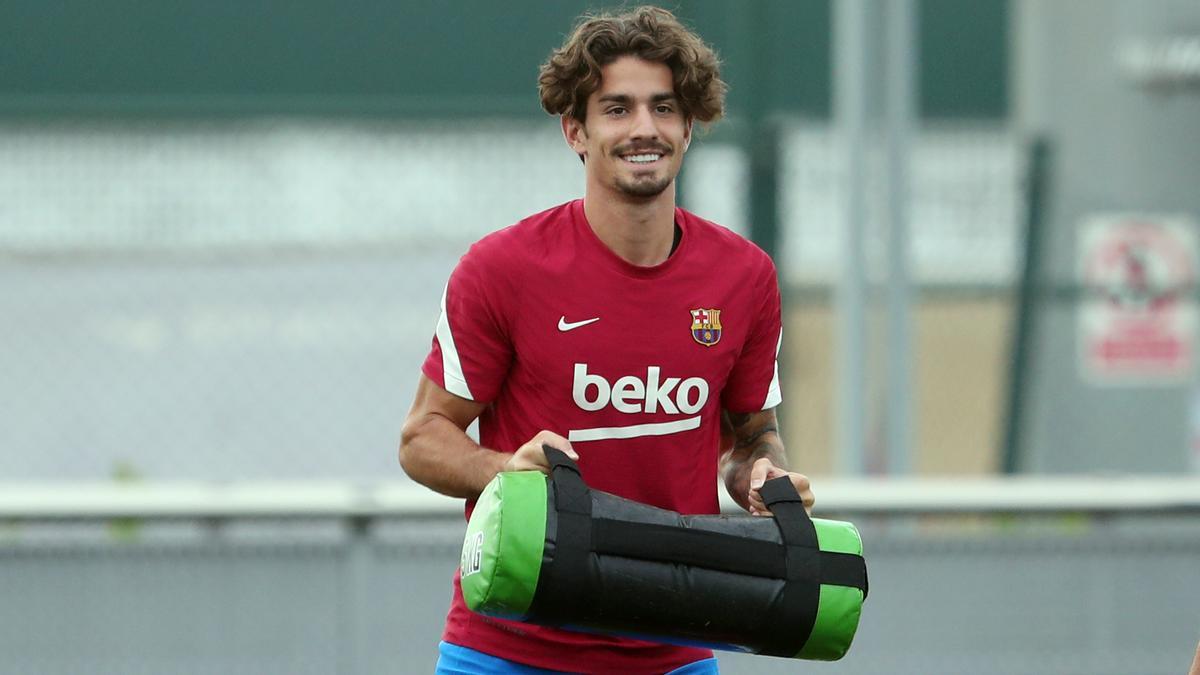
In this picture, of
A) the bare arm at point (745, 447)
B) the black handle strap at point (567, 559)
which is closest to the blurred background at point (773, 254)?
the bare arm at point (745, 447)

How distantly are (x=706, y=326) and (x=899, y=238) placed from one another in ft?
10.3

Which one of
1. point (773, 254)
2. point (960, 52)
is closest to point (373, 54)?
point (773, 254)

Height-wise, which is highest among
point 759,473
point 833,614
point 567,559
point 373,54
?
point 373,54

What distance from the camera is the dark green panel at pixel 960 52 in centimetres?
676

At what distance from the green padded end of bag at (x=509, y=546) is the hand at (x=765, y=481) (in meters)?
0.44

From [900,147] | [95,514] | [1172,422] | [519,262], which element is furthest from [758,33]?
[519,262]

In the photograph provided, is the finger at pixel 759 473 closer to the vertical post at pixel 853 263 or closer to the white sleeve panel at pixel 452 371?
the white sleeve panel at pixel 452 371

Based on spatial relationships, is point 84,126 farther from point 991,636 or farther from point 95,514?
point 991,636

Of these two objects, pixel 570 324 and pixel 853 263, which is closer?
pixel 570 324

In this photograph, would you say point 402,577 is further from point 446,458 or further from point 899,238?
point 446,458

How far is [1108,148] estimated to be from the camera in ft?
22.3

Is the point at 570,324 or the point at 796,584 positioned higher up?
the point at 570,324

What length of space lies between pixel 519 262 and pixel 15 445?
354cm

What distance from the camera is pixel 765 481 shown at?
335 centimetres
